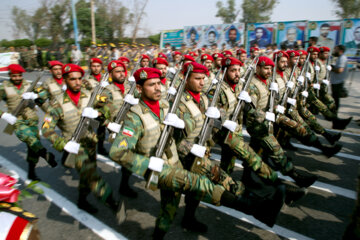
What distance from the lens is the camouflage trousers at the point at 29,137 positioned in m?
4.51

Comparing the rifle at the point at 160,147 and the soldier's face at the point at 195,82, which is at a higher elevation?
the soldier's face at the point at 195,82

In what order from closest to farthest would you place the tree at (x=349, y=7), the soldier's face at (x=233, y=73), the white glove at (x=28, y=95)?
the soldier's face at (x=233, y=73)
the white glove at (x=28, y=95)
the tree at (x=349, y=7)

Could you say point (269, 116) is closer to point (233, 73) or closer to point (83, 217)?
point (233, 73)

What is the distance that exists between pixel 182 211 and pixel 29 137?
292cm

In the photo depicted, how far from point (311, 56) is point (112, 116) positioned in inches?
214

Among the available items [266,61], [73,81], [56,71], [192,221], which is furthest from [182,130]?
[56,71]

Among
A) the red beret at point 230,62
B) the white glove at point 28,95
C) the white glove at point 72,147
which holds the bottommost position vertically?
the white glove at point 72,147

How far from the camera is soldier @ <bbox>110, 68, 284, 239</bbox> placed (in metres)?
2.44

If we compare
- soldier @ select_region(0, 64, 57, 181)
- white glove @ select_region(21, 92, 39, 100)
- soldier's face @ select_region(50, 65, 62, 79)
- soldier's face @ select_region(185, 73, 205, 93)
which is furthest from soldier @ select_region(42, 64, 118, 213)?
soldier's face @ select_region(50, 65, 62, 79)

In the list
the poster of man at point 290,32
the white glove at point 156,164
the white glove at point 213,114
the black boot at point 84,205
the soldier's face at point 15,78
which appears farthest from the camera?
the poster of man at point 290,32

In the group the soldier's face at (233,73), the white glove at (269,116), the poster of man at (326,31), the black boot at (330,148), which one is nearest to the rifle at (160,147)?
the soldier's face at (233,73)

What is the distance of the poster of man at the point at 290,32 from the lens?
18966 mm

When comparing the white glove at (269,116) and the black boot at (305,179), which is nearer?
the black boot at (305,179)

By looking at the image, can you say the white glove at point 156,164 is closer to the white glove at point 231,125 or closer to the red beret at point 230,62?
the white glove at point 231,125
